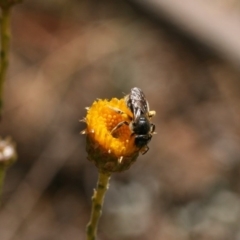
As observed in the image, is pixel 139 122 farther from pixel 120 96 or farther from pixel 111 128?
pixel 120 96

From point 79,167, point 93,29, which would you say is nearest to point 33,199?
point 79,167

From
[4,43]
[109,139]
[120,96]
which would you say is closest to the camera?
[109,139]

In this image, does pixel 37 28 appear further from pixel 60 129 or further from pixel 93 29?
pixel 60 129

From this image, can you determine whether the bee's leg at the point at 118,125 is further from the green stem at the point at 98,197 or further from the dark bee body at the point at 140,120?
the green stem at the point at 98,197

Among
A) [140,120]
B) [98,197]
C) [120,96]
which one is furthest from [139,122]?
[120,96]

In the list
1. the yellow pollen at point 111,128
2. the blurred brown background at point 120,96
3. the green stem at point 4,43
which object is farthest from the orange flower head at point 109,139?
the blurred brown background at point 120,96

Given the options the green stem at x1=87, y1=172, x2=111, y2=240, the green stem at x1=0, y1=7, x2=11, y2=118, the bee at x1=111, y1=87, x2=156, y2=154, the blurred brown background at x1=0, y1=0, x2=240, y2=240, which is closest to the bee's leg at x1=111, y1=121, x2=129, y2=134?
the bee at x1=111, y1=87, x2=156, y2=154

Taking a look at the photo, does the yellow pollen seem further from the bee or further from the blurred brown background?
the blurred brown background
